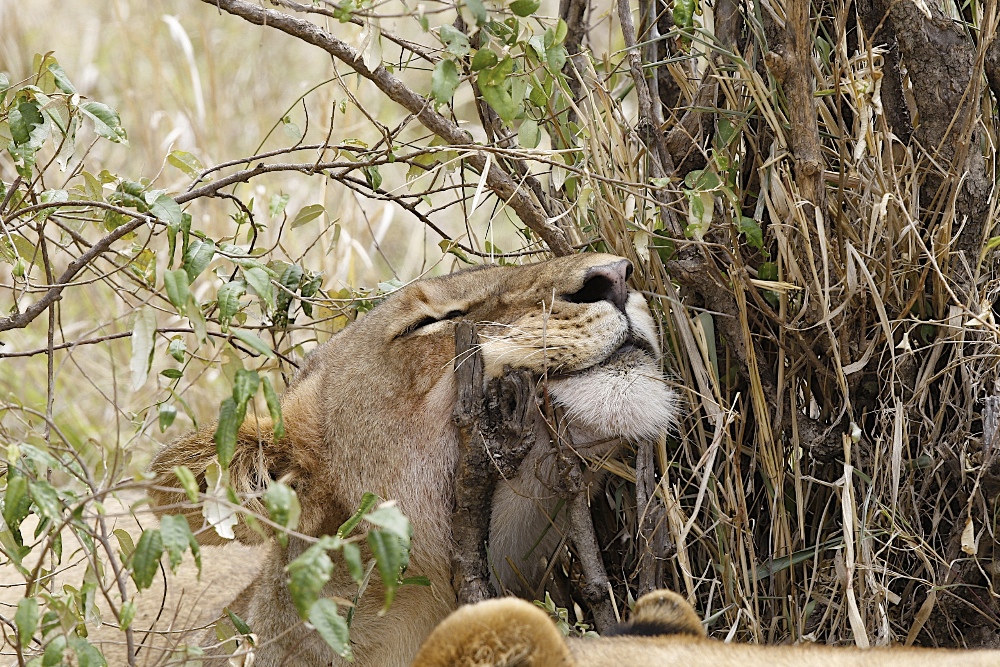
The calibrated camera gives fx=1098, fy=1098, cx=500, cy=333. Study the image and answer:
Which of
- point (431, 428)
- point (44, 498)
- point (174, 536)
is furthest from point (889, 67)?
point (44, 498)

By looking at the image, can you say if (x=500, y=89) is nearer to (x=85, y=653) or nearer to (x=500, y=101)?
(x=500, y=101)

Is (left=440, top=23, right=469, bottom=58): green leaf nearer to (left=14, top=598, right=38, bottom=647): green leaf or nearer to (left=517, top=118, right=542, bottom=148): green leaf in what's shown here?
(left=517, top=118, right=542, bottom=148): green leaf

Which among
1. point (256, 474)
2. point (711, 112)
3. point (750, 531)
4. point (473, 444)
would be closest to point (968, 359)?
point (750, 531)

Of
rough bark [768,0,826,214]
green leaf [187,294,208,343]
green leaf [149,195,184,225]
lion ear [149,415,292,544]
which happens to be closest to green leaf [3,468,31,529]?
green leaf [187,294,208,343]

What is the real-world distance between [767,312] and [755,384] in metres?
0.20

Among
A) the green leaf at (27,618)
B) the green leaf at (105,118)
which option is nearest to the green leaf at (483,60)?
the green leaf at (105,118)

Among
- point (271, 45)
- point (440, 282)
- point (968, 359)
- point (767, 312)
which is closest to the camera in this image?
point (968, 359)

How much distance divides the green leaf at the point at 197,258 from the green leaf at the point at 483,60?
772mm

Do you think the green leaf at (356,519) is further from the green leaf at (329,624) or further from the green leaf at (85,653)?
the green leaf at (85,653)

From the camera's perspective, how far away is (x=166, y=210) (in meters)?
2.41

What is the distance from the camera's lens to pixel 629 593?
309cm

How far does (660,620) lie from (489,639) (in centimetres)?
56

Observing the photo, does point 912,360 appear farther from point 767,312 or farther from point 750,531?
point 750,531

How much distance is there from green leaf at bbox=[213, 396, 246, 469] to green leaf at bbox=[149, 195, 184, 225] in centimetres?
54
